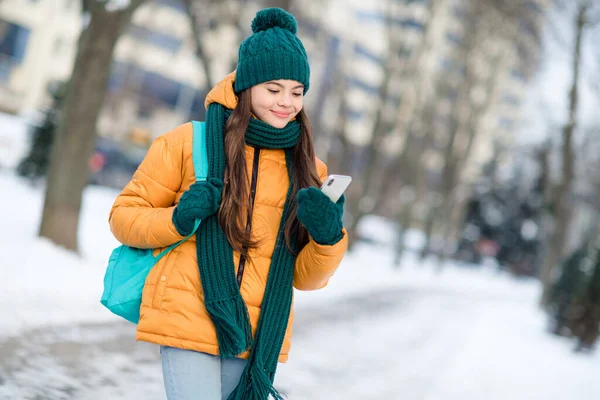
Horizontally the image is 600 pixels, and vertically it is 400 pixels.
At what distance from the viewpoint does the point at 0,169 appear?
60.8 feet

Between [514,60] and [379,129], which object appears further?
[514,60]

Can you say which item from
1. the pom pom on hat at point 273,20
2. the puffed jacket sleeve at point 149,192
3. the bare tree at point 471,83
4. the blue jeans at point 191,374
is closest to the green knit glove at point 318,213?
the puffed jacket sleeve at point 149,192

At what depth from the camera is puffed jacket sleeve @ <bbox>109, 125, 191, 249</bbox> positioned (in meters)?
2.84

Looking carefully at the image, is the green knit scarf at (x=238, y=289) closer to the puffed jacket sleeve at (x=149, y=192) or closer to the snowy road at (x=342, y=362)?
the puffed jacket sleeve at (x=149, y=192)

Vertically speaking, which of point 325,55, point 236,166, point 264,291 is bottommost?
point 264,291

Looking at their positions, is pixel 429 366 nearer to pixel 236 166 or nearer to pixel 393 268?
pixel 236 166

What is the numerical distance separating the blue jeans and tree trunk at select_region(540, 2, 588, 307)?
58.2 ft

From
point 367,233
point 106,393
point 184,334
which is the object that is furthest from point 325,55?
point 184,334

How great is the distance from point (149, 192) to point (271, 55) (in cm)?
71

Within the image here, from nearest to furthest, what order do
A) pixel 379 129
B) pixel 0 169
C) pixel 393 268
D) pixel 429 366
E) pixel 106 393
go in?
pixel 106 393, pixel 429 366, pixel 0 169, pixel 379 129, pixel 393 268

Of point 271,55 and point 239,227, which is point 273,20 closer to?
point 271,55

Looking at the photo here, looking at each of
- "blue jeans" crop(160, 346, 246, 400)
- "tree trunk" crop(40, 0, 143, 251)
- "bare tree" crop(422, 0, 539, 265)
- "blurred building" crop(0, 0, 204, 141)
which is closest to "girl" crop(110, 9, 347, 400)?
"blue jeans" crop(160, 346, 246, 400)

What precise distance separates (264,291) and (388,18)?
2132cm

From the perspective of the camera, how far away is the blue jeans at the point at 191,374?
107 inches
